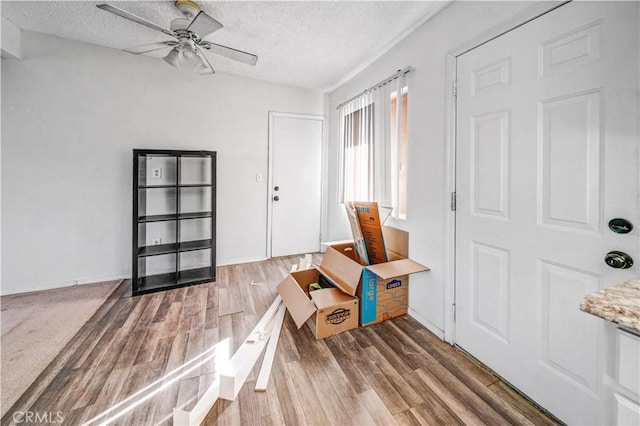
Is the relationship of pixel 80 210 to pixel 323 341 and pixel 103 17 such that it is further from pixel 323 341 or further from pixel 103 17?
pixel 323 341

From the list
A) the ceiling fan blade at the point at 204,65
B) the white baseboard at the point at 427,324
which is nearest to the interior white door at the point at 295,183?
the ceiling fan blade at the point at 204,65

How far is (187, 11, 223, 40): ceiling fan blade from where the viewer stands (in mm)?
1913

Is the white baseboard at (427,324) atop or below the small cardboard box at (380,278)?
below

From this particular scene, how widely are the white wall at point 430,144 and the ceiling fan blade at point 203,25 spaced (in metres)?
1.59

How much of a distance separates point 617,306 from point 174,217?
3357 mm

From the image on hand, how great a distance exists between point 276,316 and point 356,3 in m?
2.61

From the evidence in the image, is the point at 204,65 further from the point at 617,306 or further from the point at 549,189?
the point at 617,306

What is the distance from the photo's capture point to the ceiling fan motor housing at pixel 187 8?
2.10m

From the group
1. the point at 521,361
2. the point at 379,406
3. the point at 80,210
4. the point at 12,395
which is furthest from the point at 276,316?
the point at 80,210

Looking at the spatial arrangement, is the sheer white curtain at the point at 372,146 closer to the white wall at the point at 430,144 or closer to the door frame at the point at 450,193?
the white wall at the point at 430,144

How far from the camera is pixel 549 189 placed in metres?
1.41

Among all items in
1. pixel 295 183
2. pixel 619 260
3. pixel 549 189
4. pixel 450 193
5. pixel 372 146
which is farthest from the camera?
pixel 295 183

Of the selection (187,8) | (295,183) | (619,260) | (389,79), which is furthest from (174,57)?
(619,260)

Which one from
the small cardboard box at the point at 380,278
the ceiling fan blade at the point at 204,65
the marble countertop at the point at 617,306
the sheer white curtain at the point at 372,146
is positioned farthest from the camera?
the sheer white curtain at the point at 372,146
